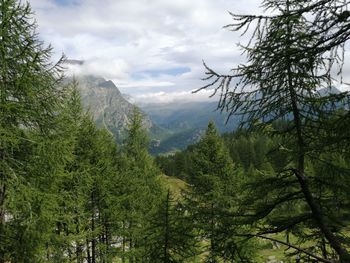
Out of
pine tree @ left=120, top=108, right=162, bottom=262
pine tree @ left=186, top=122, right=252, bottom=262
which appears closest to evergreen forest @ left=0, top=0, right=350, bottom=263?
pine tree @ left=186, top=122, right=252, bottom=262

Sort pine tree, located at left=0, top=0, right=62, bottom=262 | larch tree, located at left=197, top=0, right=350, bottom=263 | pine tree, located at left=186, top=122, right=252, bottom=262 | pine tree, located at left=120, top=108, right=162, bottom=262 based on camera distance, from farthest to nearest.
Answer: pine tree, located at left=120, top=108, right=162, bottom=262 < pine tree, located at left=186, top=122, right=252, bottom=262 < pine tree, located at left=0, top=0, right=62, bottom=262 < larch tree, located at left=197, top=0, right=350, bottom=263

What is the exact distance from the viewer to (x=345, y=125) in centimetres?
518

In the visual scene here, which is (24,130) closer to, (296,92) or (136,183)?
(296,92)

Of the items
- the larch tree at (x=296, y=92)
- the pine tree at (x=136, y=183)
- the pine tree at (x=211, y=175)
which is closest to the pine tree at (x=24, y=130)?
the larch tree at (x=296, y=92)

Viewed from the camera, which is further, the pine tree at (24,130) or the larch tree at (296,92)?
the pine tree at (24,130)

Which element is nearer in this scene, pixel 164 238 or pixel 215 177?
pixel 164 238

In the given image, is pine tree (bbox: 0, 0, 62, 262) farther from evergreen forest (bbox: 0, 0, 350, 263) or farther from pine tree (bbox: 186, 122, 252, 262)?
pine tree (bbox: 186, 122, 252, 262)

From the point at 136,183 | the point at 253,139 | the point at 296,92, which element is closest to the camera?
the point at 296,92

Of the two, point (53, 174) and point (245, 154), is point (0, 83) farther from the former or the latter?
point (245, 154)

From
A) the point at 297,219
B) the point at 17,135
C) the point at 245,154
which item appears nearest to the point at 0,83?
the point at 17,135

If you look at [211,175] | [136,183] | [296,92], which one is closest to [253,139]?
[296,92]

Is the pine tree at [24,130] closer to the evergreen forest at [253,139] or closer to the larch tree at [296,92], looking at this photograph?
the evergreen forest at [253,139]

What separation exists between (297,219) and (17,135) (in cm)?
810

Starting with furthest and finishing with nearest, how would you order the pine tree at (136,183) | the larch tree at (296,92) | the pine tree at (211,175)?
the pine tree at (136,183) → the pine tree at (211,175) → the larch tree at (296,92)
